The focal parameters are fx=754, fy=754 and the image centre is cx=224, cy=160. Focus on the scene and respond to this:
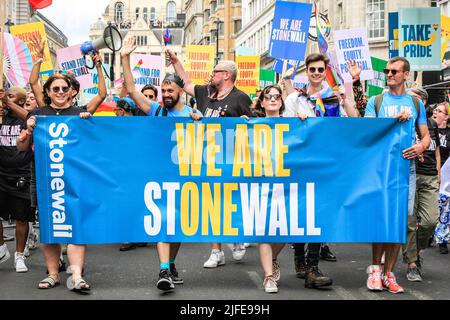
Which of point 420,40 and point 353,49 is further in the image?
point 353,49

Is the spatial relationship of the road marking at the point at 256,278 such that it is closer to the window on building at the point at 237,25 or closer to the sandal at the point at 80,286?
the sandal at the point at 80,286

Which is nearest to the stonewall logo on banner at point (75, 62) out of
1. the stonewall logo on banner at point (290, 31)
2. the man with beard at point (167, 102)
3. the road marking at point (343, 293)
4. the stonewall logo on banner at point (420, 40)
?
the stonewall logo on banner at point (290, 31)

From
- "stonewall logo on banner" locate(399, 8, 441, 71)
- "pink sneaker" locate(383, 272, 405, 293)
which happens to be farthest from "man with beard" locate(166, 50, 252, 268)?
"stonewall logo on banner" locate(399, 8, 441, 71)

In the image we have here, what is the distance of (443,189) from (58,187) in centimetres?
533

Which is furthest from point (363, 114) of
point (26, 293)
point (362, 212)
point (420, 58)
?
point (420, 58)

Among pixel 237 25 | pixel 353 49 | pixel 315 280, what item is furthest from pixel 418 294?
pixel 237 25

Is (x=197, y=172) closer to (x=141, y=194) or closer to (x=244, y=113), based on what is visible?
(x=141, y=194)

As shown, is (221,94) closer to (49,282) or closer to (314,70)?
(314,70)

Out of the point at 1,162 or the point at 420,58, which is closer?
the point at 1,162

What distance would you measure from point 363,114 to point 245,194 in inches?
60.0

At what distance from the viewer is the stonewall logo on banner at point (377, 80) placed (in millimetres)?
17156

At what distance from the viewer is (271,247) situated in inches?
266

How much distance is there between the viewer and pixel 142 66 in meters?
17.8

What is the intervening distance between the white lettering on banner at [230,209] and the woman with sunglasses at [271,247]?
17cm
